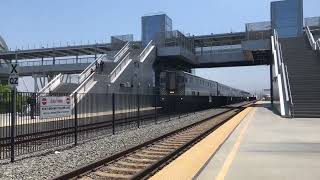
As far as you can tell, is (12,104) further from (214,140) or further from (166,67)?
(166,67)

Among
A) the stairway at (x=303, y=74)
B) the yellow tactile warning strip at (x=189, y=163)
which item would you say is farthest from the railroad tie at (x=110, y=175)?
the stairway at (x=303, y=74)

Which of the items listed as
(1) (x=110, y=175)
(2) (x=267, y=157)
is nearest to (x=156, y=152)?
(2) (x=267, y=157)

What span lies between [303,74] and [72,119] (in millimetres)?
24813

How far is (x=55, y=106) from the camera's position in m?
16.4

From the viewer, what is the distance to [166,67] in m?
67.9

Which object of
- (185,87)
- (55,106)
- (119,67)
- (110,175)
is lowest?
(110,175)

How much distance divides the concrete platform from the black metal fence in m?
5.73

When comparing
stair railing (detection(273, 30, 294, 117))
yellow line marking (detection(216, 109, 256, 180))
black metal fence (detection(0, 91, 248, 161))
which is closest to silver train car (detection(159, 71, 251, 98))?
stair railing (detection(273, 30, 294, 117))

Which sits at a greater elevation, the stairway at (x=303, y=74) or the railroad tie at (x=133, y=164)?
the stairway at (x=303, y=74)

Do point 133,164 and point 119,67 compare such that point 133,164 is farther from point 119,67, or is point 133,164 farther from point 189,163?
point 119,67

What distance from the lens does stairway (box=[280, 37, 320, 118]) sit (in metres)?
32.0

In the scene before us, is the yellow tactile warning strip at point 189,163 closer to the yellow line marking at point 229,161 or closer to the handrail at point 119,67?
the yellow line marking at point 229,161

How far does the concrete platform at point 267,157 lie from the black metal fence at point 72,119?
573cm

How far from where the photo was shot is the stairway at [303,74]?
32031mm
